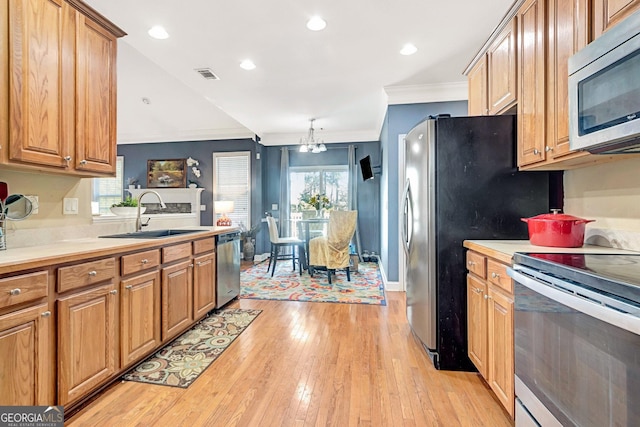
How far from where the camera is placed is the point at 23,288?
4.43 ft

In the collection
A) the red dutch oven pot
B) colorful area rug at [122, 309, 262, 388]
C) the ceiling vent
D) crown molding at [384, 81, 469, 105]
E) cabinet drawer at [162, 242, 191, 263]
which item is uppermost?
the ceiling vent

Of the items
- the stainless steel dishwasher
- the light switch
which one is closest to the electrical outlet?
the light switch

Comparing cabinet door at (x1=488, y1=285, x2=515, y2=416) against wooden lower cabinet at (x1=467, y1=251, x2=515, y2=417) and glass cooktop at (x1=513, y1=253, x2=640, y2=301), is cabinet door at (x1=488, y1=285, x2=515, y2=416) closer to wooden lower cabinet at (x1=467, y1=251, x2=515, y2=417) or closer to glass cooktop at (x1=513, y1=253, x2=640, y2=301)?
wooden lower cabinet at (x1=467, y1=251, x2=515, y2=417)

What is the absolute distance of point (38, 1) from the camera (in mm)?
1714

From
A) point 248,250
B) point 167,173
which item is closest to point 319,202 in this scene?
point 248,250

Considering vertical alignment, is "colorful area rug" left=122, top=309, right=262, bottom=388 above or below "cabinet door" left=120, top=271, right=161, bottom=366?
below

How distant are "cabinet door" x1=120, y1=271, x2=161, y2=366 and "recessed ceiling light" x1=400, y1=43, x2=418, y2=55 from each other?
2978mm

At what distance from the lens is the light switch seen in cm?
221

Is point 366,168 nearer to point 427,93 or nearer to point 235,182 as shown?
point 427,93

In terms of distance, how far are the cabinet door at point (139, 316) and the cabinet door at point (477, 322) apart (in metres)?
2.19

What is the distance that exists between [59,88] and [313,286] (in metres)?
3.41

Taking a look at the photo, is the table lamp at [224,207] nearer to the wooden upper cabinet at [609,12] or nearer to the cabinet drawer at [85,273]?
the cabinet drawer at [85,273]

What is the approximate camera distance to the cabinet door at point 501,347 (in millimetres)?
1520

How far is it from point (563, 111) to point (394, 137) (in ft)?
8.54
